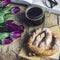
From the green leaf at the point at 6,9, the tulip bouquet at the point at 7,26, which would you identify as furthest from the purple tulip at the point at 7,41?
the green leaf at the point at 6,9

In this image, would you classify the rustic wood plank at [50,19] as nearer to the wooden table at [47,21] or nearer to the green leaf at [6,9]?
the wooden table at [47,21]

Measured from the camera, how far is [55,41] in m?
0.90

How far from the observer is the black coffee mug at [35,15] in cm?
94

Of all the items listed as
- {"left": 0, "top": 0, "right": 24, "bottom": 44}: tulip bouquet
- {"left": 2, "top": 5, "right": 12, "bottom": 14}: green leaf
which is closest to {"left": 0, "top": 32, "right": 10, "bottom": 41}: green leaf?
{"left": 0, "top": 0, "right": 24, "bottom": 44}: tulip bouquet

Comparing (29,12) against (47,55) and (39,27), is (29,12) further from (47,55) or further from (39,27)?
(47,55)

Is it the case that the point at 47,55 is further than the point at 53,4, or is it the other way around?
the point at 53,4

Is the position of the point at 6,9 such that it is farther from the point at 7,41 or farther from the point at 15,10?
the point at 7,41

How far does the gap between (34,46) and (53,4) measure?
7.6 inches

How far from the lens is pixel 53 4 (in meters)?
1.01

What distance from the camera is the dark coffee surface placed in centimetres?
95

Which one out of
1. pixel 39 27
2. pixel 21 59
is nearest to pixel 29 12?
pixel 39 27

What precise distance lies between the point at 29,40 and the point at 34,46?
31 mm

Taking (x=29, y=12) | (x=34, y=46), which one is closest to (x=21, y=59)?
(x=34, y=46)

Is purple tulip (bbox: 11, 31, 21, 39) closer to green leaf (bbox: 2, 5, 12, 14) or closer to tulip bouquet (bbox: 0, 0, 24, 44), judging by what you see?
tulip bouquet (bbox: 0, 0, 24, 44)
